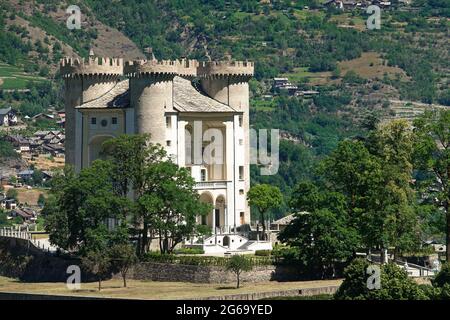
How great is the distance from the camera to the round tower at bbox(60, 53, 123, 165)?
134 metres

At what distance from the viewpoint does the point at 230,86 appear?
444ft

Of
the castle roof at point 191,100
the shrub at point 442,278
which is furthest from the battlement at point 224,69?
the shrub at point 442,278

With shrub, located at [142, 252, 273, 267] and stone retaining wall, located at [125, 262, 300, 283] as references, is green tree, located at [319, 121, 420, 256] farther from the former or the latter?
shrub, located at [142, 252, 273, 267]

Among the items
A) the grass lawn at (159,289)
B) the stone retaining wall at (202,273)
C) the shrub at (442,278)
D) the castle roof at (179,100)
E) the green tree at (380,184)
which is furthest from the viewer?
the castle roof at (179,100)

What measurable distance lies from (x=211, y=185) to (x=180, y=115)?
5.15 meters

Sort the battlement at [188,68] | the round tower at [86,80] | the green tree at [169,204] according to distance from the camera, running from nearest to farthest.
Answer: the green tree at [169,204] → the round tower at [86,80] → the battlement at [188,68]

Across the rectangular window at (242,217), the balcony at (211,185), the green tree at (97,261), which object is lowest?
the green tree at (97,261)

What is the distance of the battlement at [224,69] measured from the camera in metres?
135

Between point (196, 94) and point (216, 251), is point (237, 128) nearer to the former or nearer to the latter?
point (196, 94)

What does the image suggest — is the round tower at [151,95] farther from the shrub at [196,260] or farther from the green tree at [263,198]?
the shrub at [196,260]

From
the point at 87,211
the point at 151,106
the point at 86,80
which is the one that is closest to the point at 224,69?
the point at 86,80

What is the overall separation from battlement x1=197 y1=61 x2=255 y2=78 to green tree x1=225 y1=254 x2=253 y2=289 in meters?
21.5

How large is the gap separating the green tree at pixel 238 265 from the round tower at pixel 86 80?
20.4 meters

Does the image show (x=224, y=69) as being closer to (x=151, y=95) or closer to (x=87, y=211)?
(x=151, y=95)
